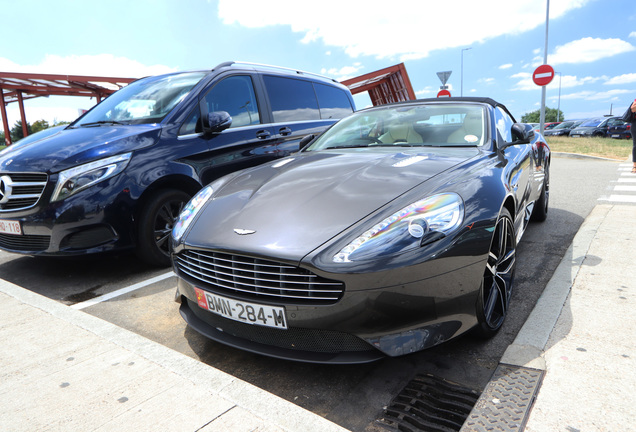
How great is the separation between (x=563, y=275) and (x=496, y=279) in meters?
0.97

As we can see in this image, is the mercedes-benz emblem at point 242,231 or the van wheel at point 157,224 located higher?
the mercedes-benz emblem at point 242,231

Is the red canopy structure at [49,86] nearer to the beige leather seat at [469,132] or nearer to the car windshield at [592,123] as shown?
the beige leather seat at [469,132]

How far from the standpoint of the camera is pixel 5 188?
3.49 m

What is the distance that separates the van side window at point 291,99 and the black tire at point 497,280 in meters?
2.93

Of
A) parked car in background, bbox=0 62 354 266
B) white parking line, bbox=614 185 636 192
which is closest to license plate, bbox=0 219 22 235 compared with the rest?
parked car in background, bbox=0 62 354 266

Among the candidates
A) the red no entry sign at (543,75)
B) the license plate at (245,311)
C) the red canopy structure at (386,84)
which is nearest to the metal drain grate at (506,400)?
the license plate at (245,311)

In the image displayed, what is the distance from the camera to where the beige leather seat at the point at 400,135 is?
3309 millimetres

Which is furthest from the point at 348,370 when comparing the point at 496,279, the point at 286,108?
the point at 286,108

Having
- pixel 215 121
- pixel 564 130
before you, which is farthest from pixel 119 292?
pixel 564 130

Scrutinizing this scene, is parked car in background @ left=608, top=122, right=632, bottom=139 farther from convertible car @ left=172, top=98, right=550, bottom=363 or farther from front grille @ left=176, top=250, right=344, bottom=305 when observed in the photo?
front grille @ left=176, top=250, right=344, bottom=305

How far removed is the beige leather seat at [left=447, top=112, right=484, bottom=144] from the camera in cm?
314

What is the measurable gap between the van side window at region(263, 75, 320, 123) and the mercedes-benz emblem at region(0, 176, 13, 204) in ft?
8.13

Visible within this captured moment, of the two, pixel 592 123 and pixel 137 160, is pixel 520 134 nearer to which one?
pixel 137 160

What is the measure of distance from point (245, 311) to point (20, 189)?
8.10 ft
